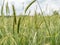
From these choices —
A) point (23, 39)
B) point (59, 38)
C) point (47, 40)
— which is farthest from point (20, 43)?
point (59, 38)

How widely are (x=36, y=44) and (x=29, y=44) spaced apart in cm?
5

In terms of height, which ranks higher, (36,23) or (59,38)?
(36,23)

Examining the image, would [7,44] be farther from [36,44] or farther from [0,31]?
[0,31]

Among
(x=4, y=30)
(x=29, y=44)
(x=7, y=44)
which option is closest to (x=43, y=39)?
(x=29, y=44)

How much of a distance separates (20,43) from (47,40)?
0.37 meters

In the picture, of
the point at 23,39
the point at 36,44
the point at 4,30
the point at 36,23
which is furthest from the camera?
the point at 4,30

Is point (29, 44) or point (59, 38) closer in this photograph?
point (29, 44)

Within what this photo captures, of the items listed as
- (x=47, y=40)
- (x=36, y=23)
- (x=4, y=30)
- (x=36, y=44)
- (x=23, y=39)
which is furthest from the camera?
(x=4, y=30)

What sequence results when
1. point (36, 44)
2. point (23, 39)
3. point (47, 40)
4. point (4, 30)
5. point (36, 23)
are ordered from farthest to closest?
point (4, 30) < point (47, 40) < point (36, 23) < point (36, 44) < point (23, 39)

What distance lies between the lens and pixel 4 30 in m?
1.88

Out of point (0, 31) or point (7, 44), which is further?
point (0, 31)

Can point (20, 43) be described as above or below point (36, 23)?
below

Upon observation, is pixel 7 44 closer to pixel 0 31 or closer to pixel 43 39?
pixel 43 39

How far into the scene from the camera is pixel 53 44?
1286 millimetres
